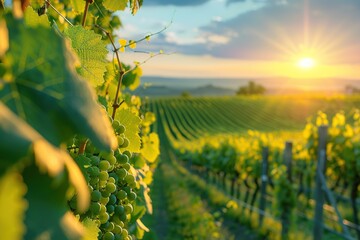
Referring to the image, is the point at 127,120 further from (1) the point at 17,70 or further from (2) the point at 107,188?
(1) the point at 17,70

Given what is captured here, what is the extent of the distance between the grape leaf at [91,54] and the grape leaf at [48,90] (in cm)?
55

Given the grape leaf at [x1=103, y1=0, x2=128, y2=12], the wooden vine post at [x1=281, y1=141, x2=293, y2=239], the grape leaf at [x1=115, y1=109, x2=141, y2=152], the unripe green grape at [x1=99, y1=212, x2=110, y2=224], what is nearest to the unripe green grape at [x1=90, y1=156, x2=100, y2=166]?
the unripe green grape at [x1=99, y1=212, x2=110, y2=224]

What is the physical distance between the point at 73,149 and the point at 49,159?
2.62 ft

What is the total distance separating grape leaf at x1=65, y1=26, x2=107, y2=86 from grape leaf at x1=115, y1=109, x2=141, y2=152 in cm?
24

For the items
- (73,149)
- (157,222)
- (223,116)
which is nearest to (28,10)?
(73,149)

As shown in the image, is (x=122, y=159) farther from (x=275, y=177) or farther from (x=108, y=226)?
(x=275, y=177)

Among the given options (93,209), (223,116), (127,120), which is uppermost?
(127,120)

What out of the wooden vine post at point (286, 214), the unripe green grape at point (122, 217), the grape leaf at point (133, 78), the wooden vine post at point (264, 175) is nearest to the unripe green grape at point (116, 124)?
the unripe green grape at point (122, 217)

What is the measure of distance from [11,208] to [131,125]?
942 mm

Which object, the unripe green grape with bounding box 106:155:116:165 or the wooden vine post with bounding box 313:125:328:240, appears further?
the wooden vine post with bounding box 313:125:328:240

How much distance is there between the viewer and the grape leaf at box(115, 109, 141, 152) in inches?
50.9

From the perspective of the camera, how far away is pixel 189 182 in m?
18.4

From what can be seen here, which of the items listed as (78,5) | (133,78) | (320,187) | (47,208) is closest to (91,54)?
(78,5)

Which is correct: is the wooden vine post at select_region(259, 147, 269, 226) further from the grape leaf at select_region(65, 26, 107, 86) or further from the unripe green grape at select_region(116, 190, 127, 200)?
the grape leaf at select_region(65, 26, 107, 86)
